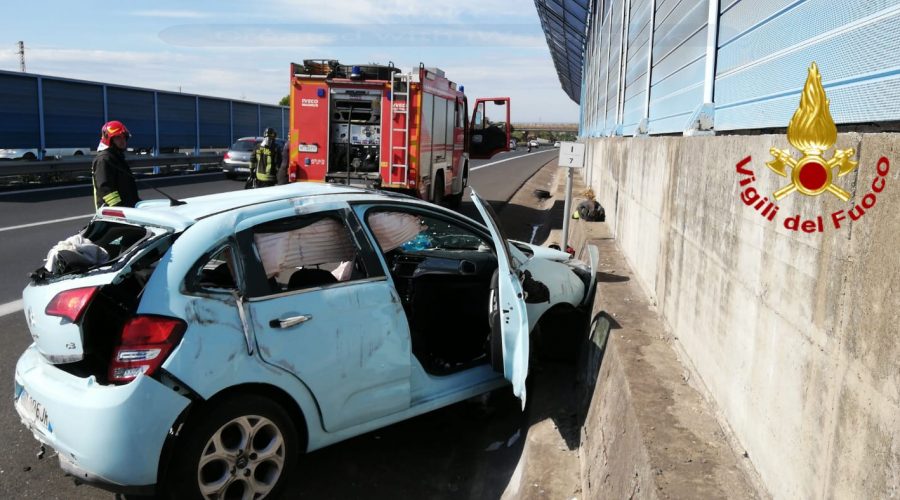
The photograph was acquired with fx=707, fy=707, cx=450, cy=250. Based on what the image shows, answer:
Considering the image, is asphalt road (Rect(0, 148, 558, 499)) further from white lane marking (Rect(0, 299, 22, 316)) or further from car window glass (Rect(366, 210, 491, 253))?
car window glass (Rect(366, 210, 491, 253))

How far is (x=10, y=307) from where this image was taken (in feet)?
22.8

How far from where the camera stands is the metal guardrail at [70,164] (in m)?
18.0

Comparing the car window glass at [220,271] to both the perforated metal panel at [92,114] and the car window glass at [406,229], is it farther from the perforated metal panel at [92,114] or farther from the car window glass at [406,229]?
the perforated metal panel at [92,114]

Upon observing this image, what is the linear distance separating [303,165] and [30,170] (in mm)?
10407

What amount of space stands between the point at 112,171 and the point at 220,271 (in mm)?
3724

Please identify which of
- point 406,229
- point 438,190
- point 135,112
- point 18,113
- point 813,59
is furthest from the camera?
point 135,112

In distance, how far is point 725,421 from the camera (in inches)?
124

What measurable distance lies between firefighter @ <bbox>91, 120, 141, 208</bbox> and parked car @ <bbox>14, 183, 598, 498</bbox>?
2.76 metres

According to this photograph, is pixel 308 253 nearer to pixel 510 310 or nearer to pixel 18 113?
pixel 510 310

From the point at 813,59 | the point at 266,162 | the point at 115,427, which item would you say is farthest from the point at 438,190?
the point at 813,59

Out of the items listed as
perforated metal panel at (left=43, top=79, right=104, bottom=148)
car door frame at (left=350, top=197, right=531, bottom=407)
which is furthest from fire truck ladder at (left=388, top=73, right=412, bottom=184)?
perforated metal panel at (left=43, top=79, right=104, bottom=148)

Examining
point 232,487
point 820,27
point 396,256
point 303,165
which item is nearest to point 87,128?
point 303,165

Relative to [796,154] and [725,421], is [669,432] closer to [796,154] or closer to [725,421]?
[725,421]

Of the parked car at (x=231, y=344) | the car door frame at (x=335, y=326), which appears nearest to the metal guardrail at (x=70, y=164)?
the parked car at (x=231, y=344)
